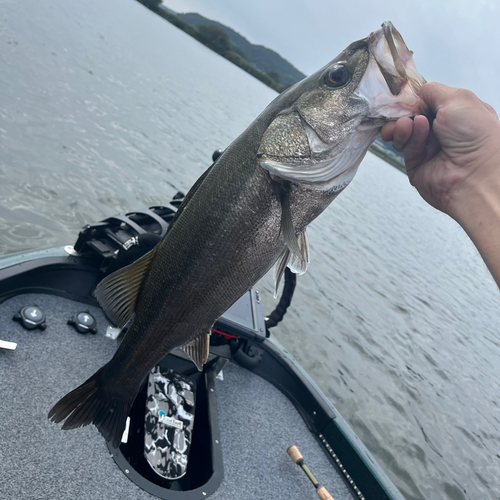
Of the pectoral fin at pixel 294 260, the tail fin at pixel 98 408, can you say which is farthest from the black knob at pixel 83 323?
the pectoral fin at pixel 294 260

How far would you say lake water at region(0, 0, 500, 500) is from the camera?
7.20 meters

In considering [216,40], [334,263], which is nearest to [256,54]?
[216,40]

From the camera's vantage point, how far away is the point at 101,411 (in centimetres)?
219

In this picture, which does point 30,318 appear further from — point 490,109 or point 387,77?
point 490,109

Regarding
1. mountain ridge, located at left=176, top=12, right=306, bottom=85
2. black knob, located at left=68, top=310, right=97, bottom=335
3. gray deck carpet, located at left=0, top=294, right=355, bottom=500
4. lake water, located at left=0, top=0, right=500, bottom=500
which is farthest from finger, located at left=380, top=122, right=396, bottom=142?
mountain ridge, located at left=176, top=12, right=306, bottom=85

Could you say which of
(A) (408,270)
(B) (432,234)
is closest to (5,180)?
(A) (408,270)

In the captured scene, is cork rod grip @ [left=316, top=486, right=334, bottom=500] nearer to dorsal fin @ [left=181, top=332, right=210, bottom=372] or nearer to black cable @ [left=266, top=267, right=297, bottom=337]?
black cable @ [left=266, top=267, right=297, bottom=337]

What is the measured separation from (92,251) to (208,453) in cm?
234

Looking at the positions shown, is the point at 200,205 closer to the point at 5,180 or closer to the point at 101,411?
the point at 101,411

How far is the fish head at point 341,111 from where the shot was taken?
1891mm

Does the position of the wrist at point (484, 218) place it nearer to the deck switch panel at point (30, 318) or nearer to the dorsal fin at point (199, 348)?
the dorsal fin at point (199, 348)

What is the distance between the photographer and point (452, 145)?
2219mm

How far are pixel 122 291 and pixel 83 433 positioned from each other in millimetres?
1703

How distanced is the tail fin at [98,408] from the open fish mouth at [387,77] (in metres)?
2.07
